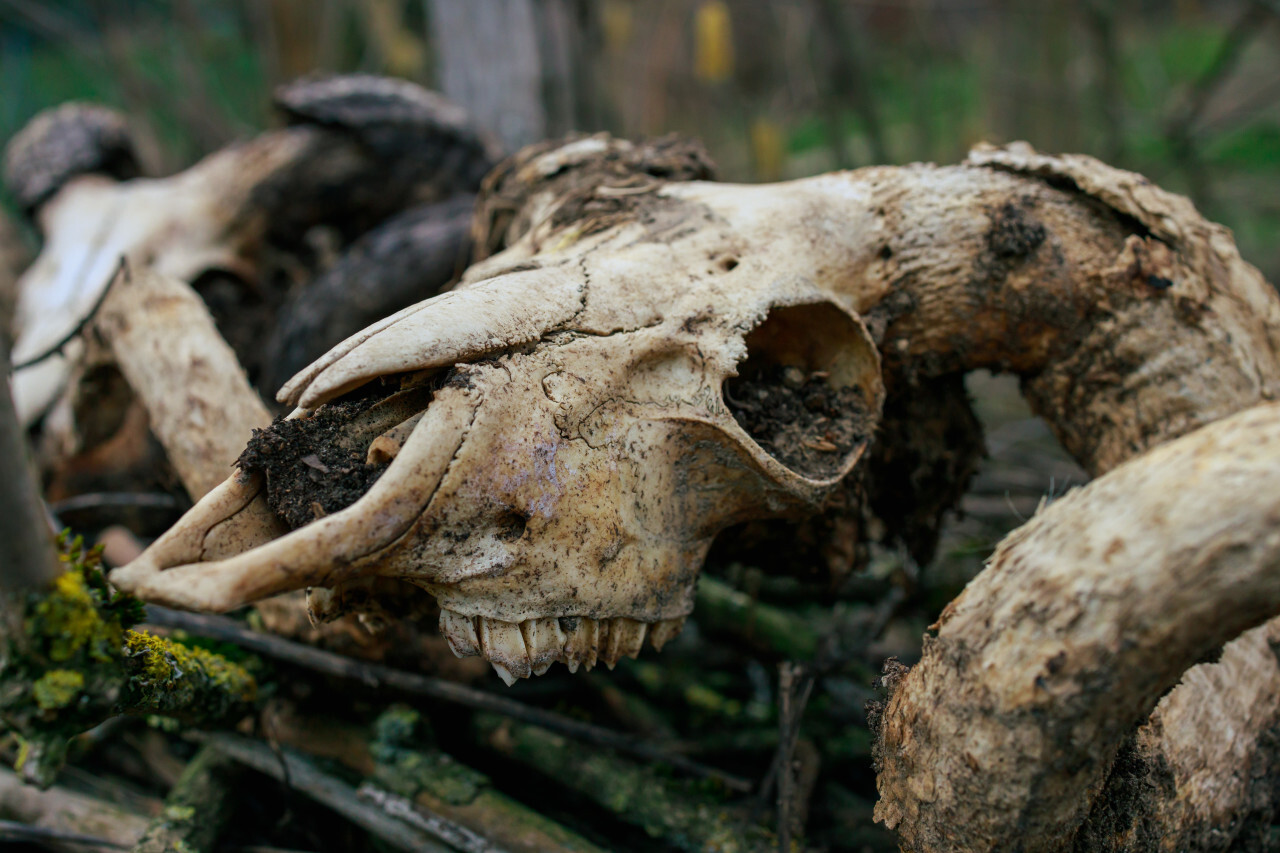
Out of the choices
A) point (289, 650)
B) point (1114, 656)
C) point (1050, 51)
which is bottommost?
Result: point (289, 650)

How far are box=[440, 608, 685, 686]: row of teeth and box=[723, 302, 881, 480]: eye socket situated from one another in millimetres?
492

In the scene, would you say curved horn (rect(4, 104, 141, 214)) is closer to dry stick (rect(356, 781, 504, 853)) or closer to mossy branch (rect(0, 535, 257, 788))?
dry stick (rect(356, 781, 504, 853))

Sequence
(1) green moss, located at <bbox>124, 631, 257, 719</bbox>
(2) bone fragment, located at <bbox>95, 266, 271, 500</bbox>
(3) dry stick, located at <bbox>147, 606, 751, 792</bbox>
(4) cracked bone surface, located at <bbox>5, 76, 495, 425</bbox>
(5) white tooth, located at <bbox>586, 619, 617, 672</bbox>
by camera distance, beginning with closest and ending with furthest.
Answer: (1) green moss, located at <bbox>124, 631, 257, 719</bbox>, (5) white tooth, located at <bbox>586, 619, 617, 672</bbox>, (3) dry stick, located at <bbox>147, 606, 751, 792</bbox>, (2) bone fragment, located at <bbox>95, 266, 271, 500</bbox>, (4) cracked bone surface, located at <bbox>5, 76, 495, 425</bbox>

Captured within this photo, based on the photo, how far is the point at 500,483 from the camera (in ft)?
4.24

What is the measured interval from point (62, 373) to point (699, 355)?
8.65 ft

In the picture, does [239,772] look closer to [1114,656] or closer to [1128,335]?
[1114,656]

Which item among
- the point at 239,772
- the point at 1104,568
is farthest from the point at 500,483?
the point at 239,772

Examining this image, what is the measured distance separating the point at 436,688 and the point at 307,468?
88 cm

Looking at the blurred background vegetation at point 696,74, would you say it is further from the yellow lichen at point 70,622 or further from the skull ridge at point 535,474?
the yellow lichen at point 70,622

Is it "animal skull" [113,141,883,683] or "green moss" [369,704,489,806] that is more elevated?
"animal skull" [113,141,883,683]

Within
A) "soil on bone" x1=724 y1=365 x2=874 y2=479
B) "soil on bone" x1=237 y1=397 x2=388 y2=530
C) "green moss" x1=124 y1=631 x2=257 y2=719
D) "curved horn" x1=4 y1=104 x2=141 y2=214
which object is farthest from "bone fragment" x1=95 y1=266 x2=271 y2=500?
"curved horn" x1=4 y1=104 x2=141 y2=214

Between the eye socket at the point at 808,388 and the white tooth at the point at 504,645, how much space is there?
1.98 ft

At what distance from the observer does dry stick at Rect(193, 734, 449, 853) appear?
1.77 meters

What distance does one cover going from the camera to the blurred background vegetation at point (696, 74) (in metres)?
4.64
